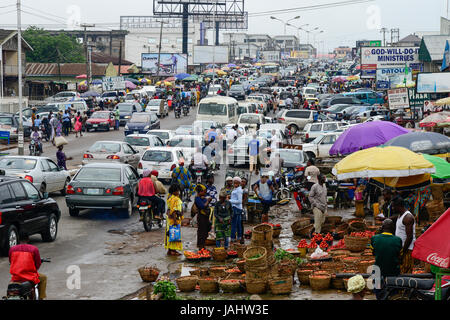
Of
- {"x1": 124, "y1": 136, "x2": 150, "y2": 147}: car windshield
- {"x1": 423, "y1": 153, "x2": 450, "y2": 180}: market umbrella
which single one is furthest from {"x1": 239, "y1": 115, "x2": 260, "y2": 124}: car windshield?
{"x1": 423, "y1": 153, "x2": 450, "y2": 180}: market umbrella

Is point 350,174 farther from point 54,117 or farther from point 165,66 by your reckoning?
point 165,66

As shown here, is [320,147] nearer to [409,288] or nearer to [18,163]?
[18,163]

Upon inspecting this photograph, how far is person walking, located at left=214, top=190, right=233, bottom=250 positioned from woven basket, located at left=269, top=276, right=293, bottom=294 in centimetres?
405

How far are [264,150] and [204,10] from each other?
80.6 m

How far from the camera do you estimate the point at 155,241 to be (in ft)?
56.5

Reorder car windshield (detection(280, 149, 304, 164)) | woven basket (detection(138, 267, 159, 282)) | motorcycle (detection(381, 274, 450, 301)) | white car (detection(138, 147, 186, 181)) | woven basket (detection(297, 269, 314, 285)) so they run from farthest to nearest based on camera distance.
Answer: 1. car windshield (detection(280, 149, 304, 164))
2. white car (detection(138, 147, 186, 181))
3. woven basket (detection(138, 267, 159, 282))
4. woven basket (detection(297, 269, 314, 285))
5. motorcycle (detection(381, 274, 450, 301))

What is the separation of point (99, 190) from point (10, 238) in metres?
4.84

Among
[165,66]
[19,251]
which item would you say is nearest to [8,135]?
[19,251]

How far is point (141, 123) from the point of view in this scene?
4169 cm

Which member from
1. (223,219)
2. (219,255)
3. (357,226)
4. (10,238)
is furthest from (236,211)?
(10,238)

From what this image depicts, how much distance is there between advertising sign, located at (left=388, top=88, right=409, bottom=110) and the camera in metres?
39.0

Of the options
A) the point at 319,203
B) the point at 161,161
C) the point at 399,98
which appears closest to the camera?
the point at 319,203

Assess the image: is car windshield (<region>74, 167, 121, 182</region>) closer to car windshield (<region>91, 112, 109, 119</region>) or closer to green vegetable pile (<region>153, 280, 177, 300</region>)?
green vegetable pile (<region>153, 280, 177, 300</region>)

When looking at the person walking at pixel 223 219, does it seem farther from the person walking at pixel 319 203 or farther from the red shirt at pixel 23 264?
the red shirt at pixel 23 264
